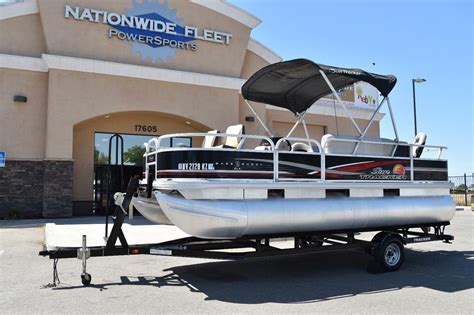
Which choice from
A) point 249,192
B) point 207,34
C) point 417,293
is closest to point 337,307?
point 417,293

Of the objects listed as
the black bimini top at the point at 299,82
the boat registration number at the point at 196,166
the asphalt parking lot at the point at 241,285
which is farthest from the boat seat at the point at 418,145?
the boat registration number at the point at 196,166

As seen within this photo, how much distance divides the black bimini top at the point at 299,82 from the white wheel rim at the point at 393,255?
2.63 m

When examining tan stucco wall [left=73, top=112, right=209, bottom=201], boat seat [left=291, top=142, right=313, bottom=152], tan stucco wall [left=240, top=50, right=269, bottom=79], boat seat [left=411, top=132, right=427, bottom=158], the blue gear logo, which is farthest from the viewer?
tan stucco wall [left=240, top=50, right=269, bottom=79]

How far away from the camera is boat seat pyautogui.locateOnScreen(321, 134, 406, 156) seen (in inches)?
287

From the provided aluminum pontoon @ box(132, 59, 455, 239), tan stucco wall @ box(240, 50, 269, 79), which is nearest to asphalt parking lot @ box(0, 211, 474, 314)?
aluminum pontoon @ box(132, 59, 455, 239)

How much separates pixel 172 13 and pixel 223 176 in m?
13.4

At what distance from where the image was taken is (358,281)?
6781 millimetres

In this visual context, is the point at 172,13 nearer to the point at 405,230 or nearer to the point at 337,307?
the point at 405,230

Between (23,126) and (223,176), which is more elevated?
(23,126)

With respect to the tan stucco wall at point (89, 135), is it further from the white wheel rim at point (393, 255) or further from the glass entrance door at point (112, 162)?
the white wheel rim at point (393, 255)

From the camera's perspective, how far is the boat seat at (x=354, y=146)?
287 inches

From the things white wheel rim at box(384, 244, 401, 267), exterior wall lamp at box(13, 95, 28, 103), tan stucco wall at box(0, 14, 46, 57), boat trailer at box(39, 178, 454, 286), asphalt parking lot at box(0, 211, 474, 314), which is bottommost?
asphalt parking lot at box(0, 211, 474, 314)

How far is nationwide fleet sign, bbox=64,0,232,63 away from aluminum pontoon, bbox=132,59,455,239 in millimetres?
9533

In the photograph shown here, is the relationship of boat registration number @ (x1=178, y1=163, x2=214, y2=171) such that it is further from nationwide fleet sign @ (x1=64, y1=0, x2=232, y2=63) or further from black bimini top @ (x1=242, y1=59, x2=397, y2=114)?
nationwide fleet sign @ (x1=64, y1=0, x2=232, y2=63)
